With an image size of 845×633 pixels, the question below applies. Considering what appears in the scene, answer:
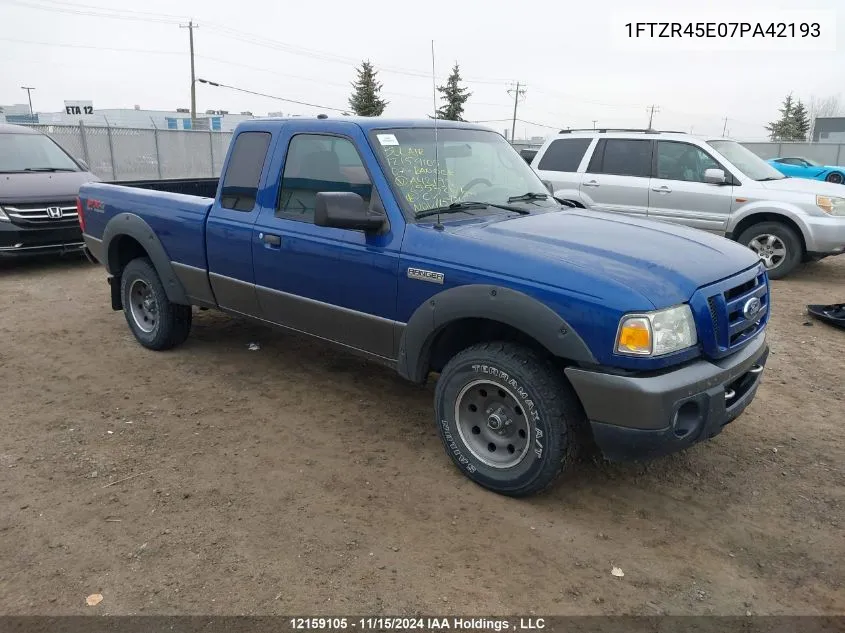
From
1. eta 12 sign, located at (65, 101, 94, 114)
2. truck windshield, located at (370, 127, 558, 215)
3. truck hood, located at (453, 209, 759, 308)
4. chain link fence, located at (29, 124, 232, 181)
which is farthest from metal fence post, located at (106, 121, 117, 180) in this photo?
eta 12 sign, located at (65, 101, 94, 114)

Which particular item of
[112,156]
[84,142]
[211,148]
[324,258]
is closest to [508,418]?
[324,258]

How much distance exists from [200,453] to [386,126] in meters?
2.34

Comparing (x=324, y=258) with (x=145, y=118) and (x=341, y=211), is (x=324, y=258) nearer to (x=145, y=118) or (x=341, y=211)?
(x=341, y=211)

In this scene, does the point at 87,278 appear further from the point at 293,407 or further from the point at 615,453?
the point at 615,453

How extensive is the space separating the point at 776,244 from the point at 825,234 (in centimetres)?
58

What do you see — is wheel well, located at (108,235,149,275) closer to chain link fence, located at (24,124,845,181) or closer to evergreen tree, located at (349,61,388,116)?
chain link fence, located at (24,124,845,181)

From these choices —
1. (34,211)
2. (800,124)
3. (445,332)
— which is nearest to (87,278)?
(34,211)

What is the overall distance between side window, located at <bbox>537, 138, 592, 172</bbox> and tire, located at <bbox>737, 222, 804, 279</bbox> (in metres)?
2.60

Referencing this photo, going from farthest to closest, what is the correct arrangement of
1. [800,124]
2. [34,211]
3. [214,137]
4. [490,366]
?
[800,124] < [214,137] < [34,211] < [490,366]

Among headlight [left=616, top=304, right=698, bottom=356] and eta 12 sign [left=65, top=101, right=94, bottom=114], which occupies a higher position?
eta 12 sign [left=65, top=101, right=94, bottom=114]

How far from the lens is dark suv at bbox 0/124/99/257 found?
8516mm

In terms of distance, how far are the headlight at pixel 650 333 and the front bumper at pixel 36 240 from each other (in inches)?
299

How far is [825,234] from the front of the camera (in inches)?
325

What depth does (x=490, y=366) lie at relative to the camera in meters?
3.34
